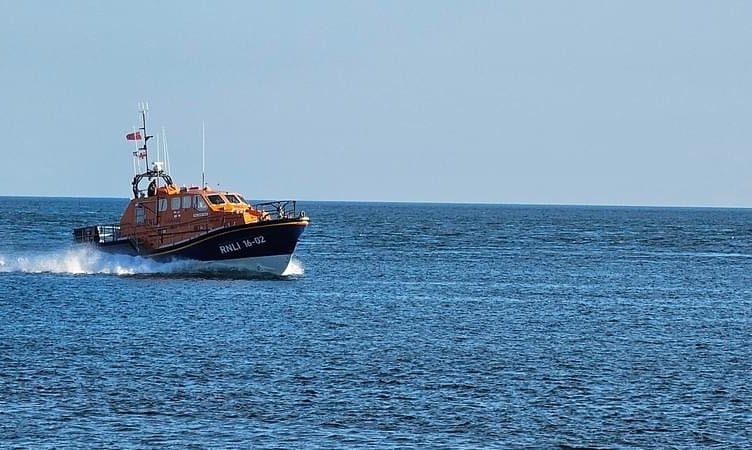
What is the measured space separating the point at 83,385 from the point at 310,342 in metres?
8.43

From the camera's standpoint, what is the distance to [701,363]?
31625 mm

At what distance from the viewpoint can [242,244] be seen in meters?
52.6

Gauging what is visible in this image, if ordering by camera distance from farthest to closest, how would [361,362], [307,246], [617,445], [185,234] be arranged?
[307,246]
[185,234]
[361,362]
[617,445]

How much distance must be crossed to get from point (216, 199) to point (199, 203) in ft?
2.40

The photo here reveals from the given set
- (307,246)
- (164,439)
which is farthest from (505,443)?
(307,246)

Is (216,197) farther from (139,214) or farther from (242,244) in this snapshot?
(139,214)

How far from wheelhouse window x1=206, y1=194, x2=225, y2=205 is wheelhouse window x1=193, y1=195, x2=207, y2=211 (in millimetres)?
317

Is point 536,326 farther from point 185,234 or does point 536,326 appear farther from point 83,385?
point 185,234

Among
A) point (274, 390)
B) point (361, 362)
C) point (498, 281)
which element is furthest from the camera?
point (498, 281)

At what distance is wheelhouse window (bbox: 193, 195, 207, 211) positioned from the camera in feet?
176

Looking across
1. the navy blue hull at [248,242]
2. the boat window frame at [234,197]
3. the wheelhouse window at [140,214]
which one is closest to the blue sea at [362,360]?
the navy blue hull at [248,242]

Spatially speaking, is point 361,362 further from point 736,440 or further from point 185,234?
point 185,234

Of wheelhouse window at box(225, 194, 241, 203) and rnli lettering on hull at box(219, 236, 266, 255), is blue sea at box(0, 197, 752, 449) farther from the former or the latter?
wheelhouse window at box(225, 194, 241, 203)

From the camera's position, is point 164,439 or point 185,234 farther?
point 185,234
